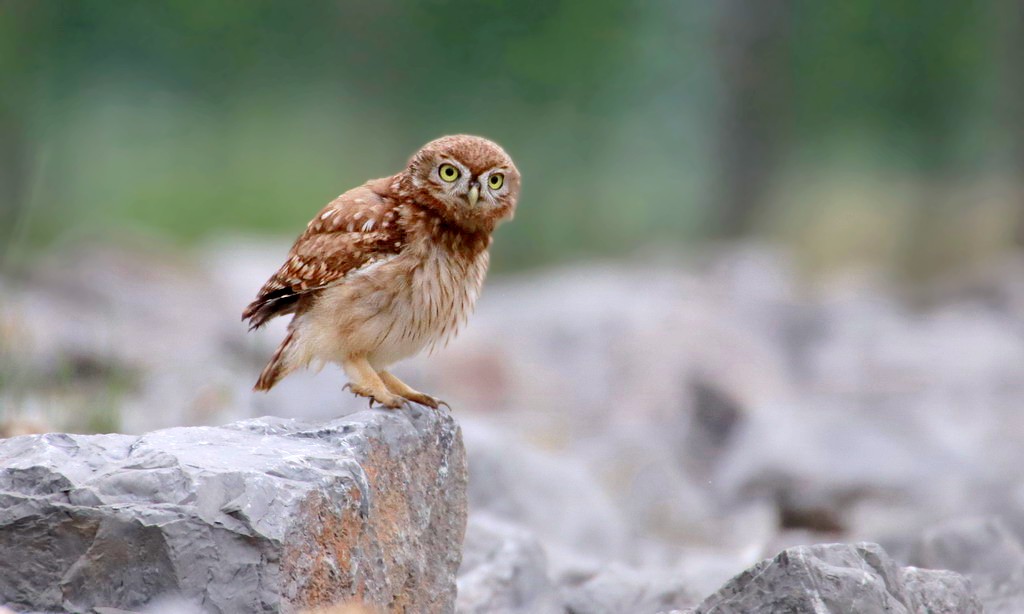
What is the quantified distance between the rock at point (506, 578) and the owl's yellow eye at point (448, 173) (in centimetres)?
132

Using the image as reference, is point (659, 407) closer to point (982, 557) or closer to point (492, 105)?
point (982, 557)

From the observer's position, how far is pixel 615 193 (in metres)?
15.8

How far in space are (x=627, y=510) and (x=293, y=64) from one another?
857cm

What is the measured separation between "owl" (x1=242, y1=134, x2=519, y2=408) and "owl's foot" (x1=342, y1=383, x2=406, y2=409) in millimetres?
11

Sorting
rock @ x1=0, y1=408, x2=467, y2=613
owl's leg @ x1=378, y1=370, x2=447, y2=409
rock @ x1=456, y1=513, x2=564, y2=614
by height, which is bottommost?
rock @ x1=0, y1=408, x2=467, y2=613

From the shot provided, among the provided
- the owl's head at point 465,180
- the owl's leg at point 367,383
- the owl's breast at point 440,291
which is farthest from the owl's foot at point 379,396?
the owl's head at point 465,180

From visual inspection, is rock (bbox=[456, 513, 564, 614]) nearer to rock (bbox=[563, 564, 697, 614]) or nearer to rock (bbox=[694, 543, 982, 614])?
rock (bbox=[563, 564, 697, 614])

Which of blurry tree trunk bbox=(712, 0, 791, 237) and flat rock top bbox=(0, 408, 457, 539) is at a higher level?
blurry tree trunk bbox=(712, 0, 791, 237)

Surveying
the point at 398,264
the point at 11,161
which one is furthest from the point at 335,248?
the point at 11,161

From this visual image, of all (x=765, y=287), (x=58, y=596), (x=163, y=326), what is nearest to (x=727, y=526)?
(x=58, y=596)

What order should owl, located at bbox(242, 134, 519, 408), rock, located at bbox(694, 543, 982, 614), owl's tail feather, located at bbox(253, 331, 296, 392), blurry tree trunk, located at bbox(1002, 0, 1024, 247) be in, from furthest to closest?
blurry tree trunk, located at bbox(1002, 0, 1024, 247), owl's tail feather, located at bbox(253, 331, 296, 392), owl, located at bbox(242, 134, 519, 408), rock, located at bbox(694, 543, 982, 614)

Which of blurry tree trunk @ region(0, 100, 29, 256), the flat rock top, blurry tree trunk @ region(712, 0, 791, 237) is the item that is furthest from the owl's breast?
blurry tree trunk @ region(712, 0, 791, 237)

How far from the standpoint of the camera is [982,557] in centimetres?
434

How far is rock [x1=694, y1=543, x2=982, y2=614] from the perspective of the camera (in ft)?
9.82
